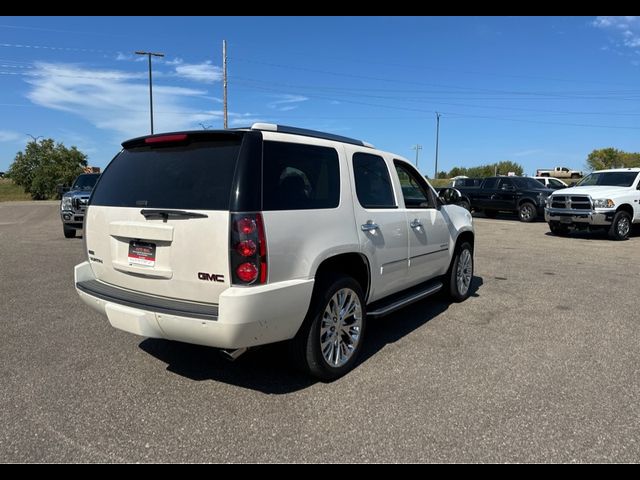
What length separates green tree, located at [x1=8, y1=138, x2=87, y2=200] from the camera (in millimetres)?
55656

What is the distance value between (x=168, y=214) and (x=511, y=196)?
18615 millimetres

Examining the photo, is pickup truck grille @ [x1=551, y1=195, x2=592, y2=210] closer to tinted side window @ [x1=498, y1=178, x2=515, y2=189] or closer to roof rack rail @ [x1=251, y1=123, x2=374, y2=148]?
tinted side window @ [x1=498, y1=178, x2=515, y2=189]

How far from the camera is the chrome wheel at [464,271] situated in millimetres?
5902

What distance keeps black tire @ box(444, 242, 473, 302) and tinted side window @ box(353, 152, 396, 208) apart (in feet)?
5.69

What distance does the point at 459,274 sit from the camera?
5918mm

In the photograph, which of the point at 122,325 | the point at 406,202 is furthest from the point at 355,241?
the point at 122,325

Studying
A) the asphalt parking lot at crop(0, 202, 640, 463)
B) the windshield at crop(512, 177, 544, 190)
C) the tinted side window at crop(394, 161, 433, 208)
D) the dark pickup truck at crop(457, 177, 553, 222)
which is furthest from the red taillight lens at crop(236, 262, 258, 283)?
the windshield at crop(512, 177, 544, 190)

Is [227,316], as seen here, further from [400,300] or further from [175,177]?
[400,300]

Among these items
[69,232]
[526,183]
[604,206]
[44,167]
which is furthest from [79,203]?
[44,167]

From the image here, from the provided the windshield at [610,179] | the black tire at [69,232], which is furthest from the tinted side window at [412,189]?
the windshield at [610,179]

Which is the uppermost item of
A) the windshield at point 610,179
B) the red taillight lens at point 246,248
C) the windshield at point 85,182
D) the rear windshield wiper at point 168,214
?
the windshield at point 610,179

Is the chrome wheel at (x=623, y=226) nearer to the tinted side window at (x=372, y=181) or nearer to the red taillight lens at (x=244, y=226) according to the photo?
the tinted side window at (x=372, y=181)

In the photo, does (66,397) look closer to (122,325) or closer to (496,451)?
(122,325)

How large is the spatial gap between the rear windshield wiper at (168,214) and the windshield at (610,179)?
564 inches
